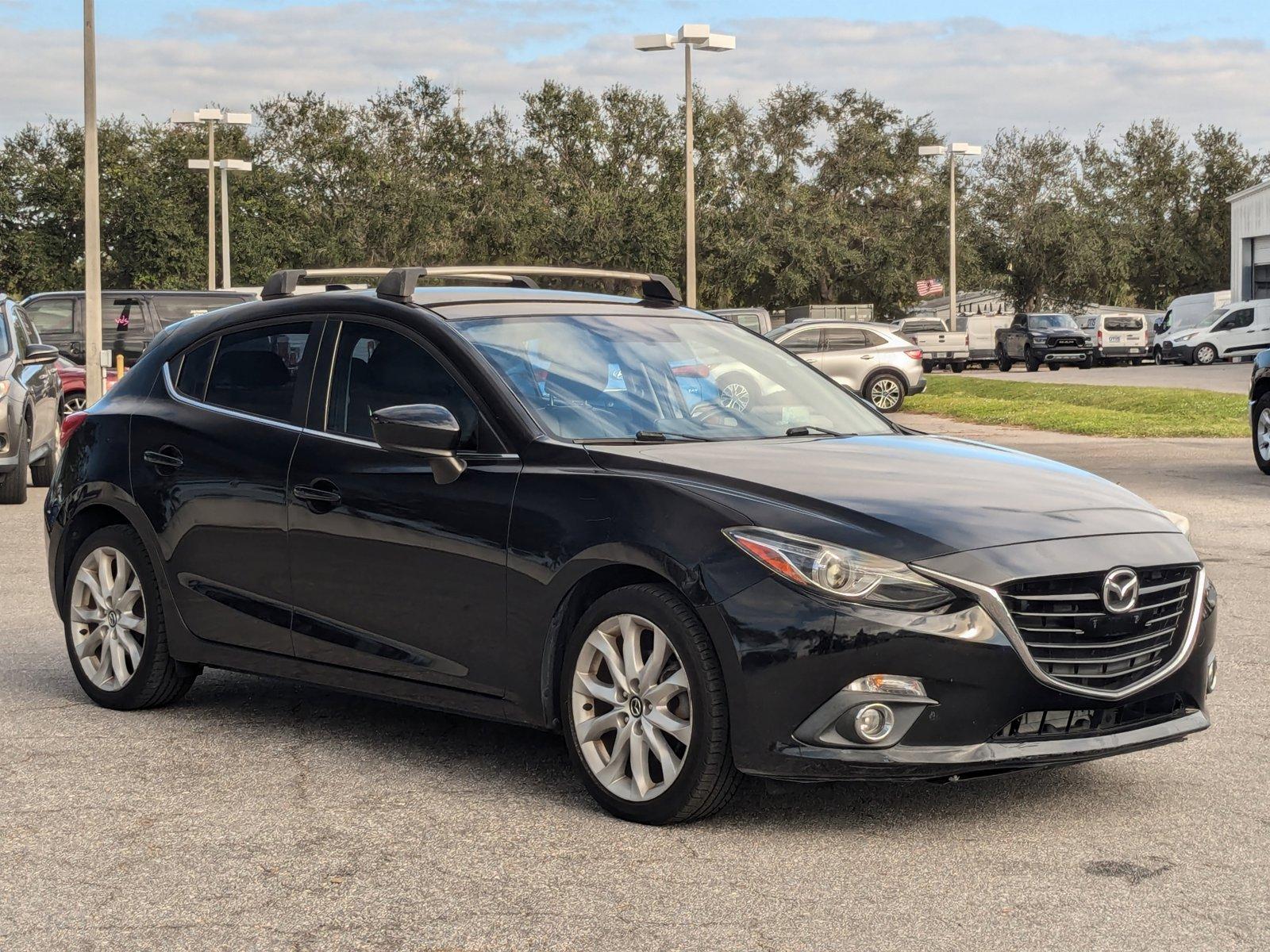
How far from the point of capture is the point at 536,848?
15.9 ft

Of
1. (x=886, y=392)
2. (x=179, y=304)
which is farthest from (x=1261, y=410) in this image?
(x=179, y=304)

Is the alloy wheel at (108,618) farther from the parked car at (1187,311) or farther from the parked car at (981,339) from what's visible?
the parked car at (1187,311)

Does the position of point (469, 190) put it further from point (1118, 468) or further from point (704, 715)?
point (704, 715)

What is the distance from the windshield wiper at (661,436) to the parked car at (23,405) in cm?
1074

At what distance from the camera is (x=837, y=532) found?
4711 millimetres

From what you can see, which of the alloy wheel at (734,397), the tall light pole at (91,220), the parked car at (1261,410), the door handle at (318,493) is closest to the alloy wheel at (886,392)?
the tall light pole at (91,220)

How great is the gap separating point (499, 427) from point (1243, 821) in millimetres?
2504

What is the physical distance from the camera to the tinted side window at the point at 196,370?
6.73m

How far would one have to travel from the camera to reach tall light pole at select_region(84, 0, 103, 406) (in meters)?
25.8

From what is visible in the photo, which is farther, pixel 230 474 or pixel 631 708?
pixel 230 474

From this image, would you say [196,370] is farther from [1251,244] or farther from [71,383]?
[1251,244]

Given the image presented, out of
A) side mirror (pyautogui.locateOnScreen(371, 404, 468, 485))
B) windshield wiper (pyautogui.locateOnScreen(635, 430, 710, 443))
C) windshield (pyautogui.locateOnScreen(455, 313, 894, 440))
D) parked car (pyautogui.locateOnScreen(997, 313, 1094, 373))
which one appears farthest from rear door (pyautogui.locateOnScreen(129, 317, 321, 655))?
parked car (pyautogui.locateOnScreen(997, 313, 1094, 373))

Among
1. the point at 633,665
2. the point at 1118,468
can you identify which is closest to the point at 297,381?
the point at 633,665

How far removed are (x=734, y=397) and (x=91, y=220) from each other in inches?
944
